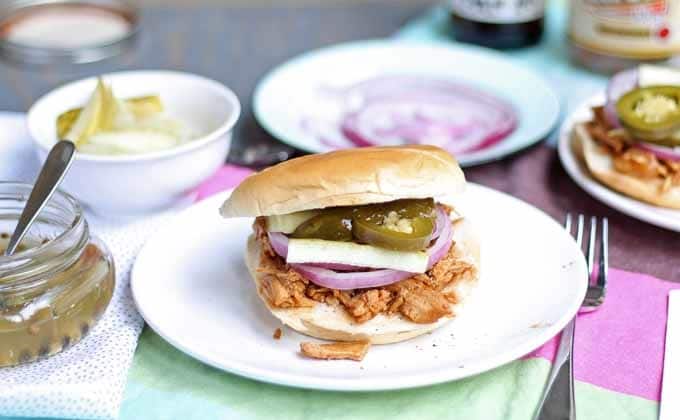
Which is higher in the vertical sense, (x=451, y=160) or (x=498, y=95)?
(x=451, y=160)

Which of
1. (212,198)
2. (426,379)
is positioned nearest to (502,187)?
(212,198)

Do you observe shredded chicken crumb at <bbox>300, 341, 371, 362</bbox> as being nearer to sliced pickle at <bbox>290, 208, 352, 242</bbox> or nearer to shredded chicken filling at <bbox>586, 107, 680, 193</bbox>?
sliced pickle at <bbox>290, 208, 352, 242</bbox>

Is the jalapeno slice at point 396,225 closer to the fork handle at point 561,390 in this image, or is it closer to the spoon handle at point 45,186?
the fork handle at point 561,390

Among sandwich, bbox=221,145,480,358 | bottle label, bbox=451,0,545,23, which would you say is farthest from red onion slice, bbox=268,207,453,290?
bottle label, bbox=451,0,545,23

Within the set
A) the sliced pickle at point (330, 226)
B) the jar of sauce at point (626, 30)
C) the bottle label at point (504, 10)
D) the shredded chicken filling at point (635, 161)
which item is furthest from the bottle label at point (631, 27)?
the sliced pickle at point (330, 226)

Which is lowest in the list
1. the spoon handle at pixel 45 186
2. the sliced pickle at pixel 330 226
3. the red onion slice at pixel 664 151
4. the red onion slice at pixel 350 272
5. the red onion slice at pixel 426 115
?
the red onion slice at pixel 426 115

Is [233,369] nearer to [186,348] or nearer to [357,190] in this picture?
[186,348]
